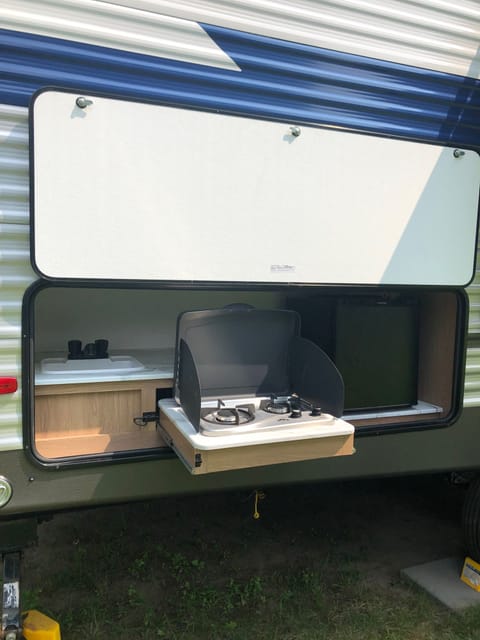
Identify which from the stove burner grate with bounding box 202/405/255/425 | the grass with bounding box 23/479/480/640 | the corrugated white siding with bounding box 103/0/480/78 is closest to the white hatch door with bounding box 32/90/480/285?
the corrugated white siding with bounding box 103/0/480/78

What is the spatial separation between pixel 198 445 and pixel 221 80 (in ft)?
4.40

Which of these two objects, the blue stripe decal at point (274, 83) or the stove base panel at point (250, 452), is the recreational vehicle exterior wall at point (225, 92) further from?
the stove base panel at point (250, 452)

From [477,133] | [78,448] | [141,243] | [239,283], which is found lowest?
[78,448]

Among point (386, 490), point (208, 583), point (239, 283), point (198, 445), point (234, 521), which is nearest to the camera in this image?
point (198, 445)

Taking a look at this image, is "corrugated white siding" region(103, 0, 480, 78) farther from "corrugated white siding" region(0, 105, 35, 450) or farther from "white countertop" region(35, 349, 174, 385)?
"white countertop" region(35, 349, 174, 385)

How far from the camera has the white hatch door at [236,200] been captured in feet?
6.07

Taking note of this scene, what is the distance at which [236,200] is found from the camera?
209cm

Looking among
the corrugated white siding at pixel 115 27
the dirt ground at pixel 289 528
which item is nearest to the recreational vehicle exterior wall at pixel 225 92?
the corrugated white siding at pixel 115 27

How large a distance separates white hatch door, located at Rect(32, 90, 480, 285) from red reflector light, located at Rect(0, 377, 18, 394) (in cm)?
38

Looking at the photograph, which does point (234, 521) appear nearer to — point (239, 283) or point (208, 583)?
point (208, 583)

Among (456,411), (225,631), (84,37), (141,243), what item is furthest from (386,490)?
(84,37)

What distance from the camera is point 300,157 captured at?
2172mm

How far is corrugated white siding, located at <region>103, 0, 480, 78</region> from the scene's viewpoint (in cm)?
202

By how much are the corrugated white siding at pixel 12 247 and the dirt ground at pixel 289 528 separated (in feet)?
4.68
